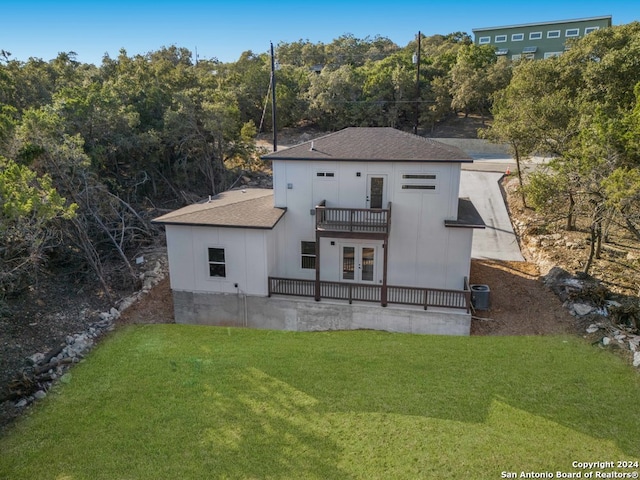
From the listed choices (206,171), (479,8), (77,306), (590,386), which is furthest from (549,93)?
(479,8)

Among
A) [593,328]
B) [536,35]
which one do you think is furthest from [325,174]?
[536,35]

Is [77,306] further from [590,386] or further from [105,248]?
[590,386]

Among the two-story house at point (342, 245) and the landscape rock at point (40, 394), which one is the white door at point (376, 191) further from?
the landscape rock at point (40, 394)

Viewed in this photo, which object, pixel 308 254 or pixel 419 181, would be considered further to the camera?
pixel 308 254

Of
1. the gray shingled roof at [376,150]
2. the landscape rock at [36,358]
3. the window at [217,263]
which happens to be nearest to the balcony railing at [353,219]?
the gray shingled roof at [376,150]

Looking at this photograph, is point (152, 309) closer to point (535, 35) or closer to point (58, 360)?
point (58, 360)


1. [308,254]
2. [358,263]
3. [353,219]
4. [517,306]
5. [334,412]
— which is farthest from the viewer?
[308,254]

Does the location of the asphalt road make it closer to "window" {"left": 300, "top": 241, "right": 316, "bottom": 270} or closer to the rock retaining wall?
"window" {"left": 300, "top": 241, "right": 316, "bottom": 270}
